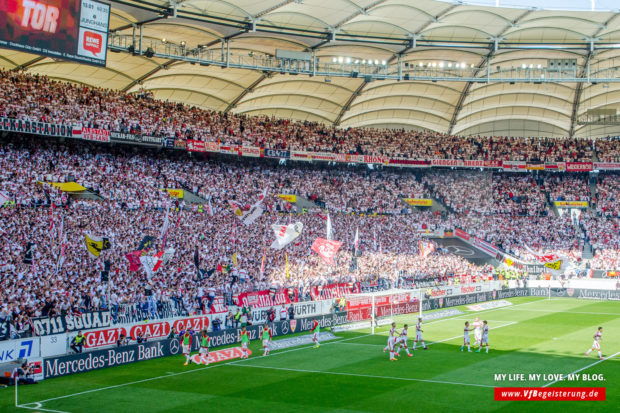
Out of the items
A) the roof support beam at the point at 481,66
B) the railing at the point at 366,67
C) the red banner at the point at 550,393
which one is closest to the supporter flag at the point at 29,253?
the railing at the point at 366,67

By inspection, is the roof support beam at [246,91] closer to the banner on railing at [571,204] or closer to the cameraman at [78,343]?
the cameraman at [78,343]

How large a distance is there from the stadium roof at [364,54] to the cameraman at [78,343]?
22472mm

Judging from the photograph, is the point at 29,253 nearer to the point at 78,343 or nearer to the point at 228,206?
the point at 78,343

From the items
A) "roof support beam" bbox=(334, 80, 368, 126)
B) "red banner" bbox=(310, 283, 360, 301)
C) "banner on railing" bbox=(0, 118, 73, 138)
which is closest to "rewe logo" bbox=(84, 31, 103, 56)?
"banner on railing" bbox=(0, 118, 73, 138)

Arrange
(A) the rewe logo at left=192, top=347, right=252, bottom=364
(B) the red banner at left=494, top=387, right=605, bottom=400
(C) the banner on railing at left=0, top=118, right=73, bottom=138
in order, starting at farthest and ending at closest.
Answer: (C) the banner on railing at left=0, top=118, right=73, bottom=138 < (A) the rewe logo at left=192, top=347, right=252, bottom=364 < (B) the red banner at left=494, top=387, right=605, bottom=400

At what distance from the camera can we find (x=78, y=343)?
26891 millimetres

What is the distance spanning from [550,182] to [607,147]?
22.6 ft

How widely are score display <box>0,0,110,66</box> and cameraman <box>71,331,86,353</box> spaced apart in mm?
12009

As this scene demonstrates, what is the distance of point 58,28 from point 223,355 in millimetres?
15939

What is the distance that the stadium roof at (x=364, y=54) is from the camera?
4628 cm

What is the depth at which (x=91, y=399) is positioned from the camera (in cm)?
2148

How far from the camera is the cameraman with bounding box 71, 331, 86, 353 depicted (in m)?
26.8

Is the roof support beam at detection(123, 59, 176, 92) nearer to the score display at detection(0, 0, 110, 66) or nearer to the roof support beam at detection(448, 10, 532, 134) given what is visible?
the score display at detection(0, 0, 110, 66)

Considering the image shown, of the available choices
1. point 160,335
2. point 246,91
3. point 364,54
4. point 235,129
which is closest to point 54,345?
point 160,335
